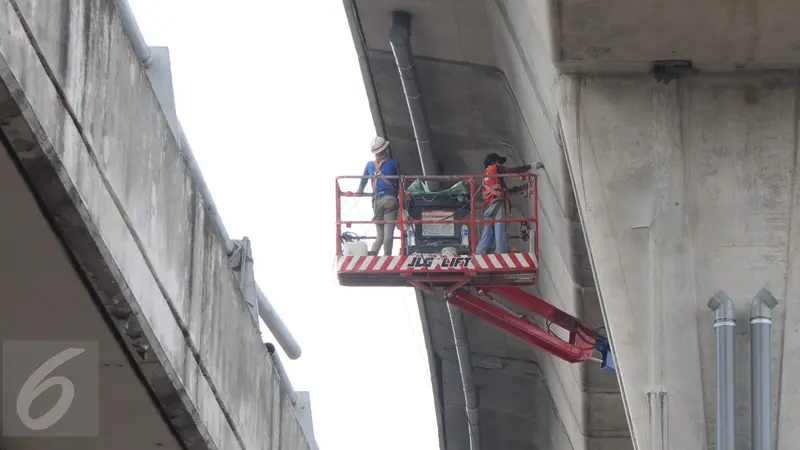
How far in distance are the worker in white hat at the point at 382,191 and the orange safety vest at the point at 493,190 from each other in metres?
1.08

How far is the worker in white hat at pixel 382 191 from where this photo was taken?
15.2 m

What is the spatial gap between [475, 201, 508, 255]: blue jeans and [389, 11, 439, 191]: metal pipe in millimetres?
3177

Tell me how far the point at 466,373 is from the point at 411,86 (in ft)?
25.9

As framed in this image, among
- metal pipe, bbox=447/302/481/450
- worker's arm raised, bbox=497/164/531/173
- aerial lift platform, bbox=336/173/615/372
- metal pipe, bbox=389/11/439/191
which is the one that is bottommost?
metal pipe, bbox=447/302/481/450

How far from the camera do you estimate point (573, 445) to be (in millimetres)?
21578

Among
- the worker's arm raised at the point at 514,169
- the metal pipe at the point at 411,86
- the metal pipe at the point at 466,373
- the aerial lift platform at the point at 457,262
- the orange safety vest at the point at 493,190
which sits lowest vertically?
the metal pipe at the point at 466,373

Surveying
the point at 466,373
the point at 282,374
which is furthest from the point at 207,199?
the point at 466,373

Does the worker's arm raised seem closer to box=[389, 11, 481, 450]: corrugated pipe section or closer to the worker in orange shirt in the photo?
the worker in orange shirt

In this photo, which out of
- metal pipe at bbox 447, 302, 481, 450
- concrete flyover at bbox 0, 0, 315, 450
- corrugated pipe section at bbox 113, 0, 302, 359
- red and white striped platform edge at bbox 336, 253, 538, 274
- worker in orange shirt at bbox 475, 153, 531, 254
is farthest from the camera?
metal pipe at bbox 447, 302, 481, 450

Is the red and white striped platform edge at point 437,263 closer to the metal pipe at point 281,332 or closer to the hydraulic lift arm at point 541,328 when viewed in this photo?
the hydraulic lift arm at point 541,328

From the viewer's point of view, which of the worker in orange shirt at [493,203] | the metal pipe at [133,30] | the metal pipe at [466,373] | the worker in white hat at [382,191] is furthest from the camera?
the metal pipe at [466,373]

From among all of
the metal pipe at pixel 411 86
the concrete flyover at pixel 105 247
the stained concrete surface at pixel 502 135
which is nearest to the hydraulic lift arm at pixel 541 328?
the stained concrete surface at pixel 502 135

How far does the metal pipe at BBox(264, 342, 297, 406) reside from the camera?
10.4 meters

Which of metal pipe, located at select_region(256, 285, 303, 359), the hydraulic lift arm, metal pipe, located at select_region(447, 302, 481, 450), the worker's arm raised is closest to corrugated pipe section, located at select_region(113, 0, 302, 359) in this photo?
metal pipe, located at select_region(256, 285, 303, 359)
